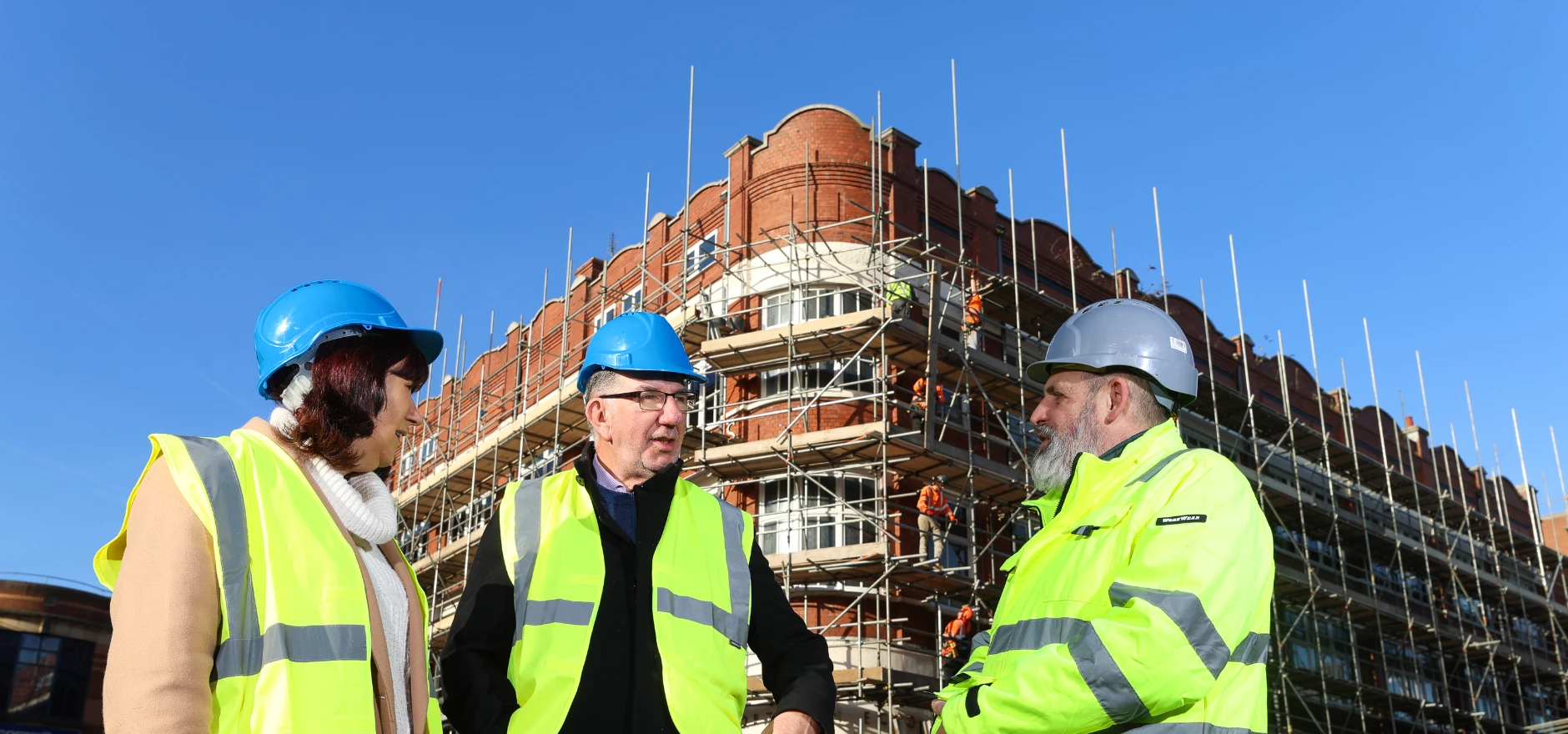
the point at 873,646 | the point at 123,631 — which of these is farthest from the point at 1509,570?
the point at 123,631

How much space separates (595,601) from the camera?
139 inches

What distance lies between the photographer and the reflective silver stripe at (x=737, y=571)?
3.73 meters

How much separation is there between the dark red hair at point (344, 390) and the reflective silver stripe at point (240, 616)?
0.84 feet

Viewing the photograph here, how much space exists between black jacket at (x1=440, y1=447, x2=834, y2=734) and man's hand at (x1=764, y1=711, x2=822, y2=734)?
21 mm

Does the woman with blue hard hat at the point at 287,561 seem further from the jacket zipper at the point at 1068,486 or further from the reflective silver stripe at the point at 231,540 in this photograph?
the jacket zipper at the point at 1068,486

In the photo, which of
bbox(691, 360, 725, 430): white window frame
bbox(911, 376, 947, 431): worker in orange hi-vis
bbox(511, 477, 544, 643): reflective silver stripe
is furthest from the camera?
bbox(691, 360, 725, 430): white window frame

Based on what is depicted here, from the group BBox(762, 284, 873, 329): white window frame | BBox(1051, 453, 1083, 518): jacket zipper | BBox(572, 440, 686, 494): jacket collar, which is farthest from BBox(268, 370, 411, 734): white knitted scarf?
BBox(762, 284, 873, 329): white window frame

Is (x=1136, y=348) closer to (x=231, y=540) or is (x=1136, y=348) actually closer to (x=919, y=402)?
(x=231, y=540)

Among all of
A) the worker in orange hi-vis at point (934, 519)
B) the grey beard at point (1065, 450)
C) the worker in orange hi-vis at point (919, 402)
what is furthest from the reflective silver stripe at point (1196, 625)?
the worker in orange hi-vis at point (919, 402)

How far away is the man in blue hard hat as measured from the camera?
3402 mm

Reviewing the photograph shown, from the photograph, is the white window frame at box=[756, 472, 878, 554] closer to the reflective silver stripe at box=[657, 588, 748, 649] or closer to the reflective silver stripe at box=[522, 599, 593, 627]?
the reflective silver stripe at box=[657, 588, 748, 649]

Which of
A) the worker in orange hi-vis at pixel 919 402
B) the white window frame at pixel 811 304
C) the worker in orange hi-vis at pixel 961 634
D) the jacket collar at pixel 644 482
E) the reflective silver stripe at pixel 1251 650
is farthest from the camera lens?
the white window frame at pixel 811 304

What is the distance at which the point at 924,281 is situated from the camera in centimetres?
1981

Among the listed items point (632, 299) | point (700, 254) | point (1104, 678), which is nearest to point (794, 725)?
point (1104, 678)
